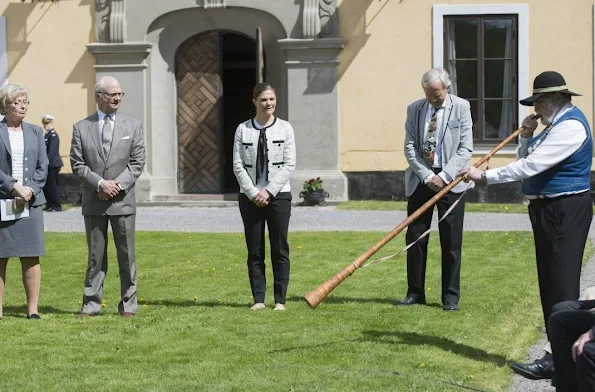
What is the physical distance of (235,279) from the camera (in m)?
12.1

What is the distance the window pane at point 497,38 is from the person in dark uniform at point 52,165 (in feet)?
24.3

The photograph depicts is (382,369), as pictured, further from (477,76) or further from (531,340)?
(477,76)

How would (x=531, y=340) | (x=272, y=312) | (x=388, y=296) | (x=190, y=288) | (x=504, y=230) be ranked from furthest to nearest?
(x=504, y=230) < (x=190, y=288) < (x=388, y=296) < (x=272, y=312) < (x=531, y=340)

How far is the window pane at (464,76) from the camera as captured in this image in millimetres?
20938

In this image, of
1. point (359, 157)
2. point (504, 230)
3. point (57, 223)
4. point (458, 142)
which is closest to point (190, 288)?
point (458, 142)

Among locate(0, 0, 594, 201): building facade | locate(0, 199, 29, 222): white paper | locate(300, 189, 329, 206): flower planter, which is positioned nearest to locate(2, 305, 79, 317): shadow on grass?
locate(0, 199, 29, 222): white paper

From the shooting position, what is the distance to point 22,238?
32.0 ft

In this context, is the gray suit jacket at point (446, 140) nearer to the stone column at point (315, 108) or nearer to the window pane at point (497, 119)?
the stone column at point (315, 108)

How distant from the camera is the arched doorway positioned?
2192cm

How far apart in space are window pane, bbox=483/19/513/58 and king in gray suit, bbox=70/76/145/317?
1197 cm

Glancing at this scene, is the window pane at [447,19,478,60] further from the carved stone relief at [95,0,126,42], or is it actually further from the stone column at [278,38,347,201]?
the carved stone relief at [95,0,126,42]

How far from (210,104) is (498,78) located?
504 centimetres

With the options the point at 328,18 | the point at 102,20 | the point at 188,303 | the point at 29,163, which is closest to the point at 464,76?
the point at 328,18

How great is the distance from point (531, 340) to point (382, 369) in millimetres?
1583
